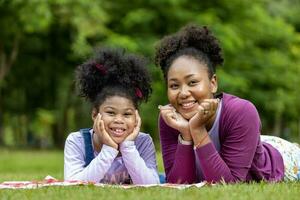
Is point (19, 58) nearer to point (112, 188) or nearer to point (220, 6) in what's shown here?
point (220, 6)

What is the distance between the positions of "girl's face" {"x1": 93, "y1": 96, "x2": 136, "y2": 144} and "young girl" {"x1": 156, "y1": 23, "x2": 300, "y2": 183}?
1.05 feet

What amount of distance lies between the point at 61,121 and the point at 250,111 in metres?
31.4

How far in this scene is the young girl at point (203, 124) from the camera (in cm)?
612

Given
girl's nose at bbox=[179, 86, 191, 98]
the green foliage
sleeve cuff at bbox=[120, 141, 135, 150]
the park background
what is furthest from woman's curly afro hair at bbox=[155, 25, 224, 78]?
the green foliage

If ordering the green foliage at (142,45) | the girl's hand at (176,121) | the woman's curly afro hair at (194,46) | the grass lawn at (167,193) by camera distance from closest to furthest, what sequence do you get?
the grass lawn at (167,193) → the girl's hand at (176,121) → the woman's curly afro hair at (194,46) → the green foliage at (142,45)

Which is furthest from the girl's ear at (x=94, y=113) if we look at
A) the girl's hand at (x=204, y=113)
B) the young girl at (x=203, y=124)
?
the girl's hand at (x=204, y=113)

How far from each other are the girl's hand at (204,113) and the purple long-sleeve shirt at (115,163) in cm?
67

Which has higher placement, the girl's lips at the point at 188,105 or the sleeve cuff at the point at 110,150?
the girl's lips at the point at 188,105

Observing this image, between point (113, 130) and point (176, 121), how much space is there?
64 cm

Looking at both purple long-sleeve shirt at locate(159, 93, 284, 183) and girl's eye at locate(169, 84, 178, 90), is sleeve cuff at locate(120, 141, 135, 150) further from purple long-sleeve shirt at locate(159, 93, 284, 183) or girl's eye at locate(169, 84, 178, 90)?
girl's eye at locate(169, 84, 178, 90)

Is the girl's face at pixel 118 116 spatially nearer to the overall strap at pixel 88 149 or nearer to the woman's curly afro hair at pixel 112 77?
the woman's curly afro hair at pixel 112 77

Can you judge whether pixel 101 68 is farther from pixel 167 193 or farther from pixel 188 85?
pixel 167 193

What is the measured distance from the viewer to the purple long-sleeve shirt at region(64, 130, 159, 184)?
6.40 meters

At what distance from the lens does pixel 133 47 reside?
2661 cm
